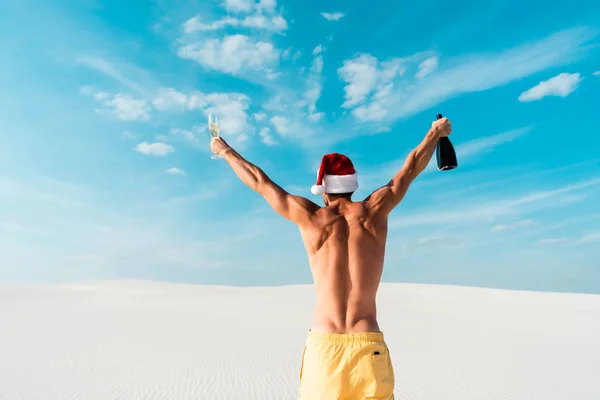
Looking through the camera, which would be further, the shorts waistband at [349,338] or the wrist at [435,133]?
the wrist at [435,133]

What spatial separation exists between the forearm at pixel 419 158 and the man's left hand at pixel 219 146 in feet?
4.28

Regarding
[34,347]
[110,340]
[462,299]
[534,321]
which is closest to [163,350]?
[110,340]

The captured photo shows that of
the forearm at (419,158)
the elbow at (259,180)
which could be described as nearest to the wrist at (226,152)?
the elbow at (259,180)

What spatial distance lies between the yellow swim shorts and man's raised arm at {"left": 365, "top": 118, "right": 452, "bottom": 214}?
0.83 meters

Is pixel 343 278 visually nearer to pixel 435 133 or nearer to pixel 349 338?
pixel 349 338

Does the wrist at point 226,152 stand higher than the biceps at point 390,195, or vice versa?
the wrist at point 226,152

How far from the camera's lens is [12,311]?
21.2 meters

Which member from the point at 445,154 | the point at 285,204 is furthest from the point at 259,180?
the point at 445,154

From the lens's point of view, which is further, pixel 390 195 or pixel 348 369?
pixel 390 195

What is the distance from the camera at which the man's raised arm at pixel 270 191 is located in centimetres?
344

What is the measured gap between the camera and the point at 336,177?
11.8 ft

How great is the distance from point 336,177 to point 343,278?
26.4 inches

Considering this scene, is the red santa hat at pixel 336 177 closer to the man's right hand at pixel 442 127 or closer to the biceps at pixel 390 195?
the biceps at pixel 390 195

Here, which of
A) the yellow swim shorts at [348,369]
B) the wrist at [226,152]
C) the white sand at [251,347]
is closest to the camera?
the yellow swim shorts at [348,369]
